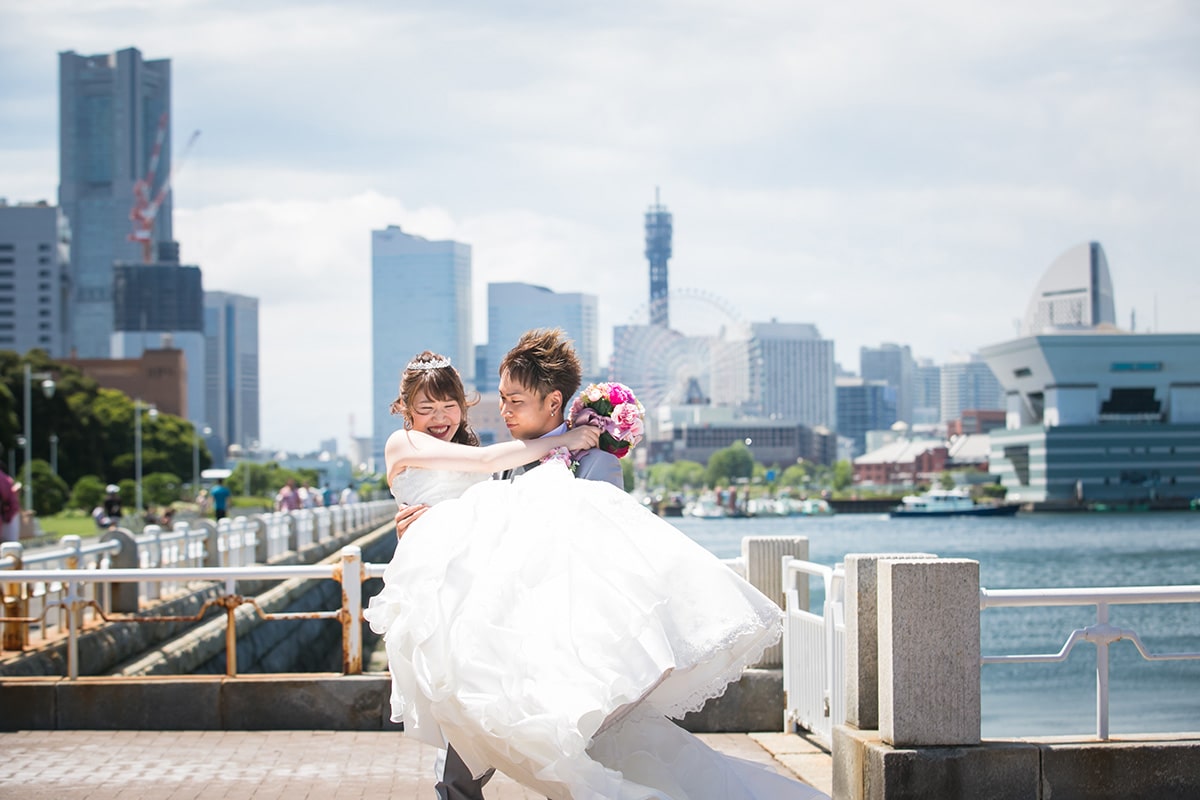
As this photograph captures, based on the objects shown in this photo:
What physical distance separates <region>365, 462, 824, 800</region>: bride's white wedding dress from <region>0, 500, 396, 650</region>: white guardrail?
4.69m

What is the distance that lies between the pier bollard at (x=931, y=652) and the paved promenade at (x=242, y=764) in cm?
112

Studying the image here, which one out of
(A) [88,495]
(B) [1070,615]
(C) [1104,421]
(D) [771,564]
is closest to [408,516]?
(D) [771,564]

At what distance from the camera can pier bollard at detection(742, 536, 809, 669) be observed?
10094 mm

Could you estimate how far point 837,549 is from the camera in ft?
251

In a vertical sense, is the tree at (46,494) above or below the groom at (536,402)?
below

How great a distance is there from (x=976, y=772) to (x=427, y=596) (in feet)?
9.94

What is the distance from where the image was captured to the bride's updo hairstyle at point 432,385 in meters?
6.20

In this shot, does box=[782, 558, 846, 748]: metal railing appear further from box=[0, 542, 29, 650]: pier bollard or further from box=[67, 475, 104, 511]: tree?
box=[67, 475, 104, 511]: tree

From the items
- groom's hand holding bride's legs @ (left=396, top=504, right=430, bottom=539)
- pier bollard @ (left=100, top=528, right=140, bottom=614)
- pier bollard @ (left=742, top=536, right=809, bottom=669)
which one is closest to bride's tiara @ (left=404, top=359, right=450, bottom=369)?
groom's hand holding bride's legs @ (left=396, top=504, right=430, bottom=539)

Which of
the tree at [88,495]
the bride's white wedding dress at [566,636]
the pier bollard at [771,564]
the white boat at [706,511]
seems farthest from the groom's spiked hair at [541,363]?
the white boat at [706,511]

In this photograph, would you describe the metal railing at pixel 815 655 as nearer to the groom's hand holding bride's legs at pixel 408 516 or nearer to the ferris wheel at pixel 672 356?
the groom's hand holding bride's legs at pixel 408 516

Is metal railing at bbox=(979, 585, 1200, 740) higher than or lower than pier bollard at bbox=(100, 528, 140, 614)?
higher

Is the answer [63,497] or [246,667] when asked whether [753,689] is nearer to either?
[246,667]

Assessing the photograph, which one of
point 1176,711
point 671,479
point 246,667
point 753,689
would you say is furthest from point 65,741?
point 671,479
